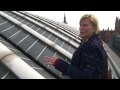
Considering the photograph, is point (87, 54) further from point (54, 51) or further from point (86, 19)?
point (54, 51)

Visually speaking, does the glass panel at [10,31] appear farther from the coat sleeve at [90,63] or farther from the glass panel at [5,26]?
the coat sleeve at [90,63]

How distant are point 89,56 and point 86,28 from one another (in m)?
0.40

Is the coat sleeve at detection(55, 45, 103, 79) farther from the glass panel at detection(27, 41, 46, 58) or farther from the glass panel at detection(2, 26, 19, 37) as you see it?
the glass panel at detection(2, 26, 19, 37)

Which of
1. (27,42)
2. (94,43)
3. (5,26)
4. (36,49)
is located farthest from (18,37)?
(94,43)

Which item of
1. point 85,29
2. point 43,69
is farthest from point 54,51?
point 85,29

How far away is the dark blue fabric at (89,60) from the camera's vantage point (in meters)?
2.88

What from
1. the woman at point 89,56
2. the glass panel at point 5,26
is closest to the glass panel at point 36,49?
the glass panel at point 5,26

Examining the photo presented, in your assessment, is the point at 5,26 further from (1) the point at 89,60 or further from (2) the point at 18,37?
(1) the point at 89,60

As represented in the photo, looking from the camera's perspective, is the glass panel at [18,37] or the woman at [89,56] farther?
the glass panel at [18,37]

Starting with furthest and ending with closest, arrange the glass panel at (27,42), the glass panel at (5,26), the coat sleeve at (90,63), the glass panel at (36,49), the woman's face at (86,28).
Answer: the glass panel at (5,26) < the glass panel at (27,42) < the glass panel at (36,49) < the woman's face at (86,28) < the coat sleeve at (90,63)

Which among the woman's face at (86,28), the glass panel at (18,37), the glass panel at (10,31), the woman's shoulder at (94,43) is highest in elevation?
the woman's face at (86,28)

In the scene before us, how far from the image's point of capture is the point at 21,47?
236 inches

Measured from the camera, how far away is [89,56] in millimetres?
2906
